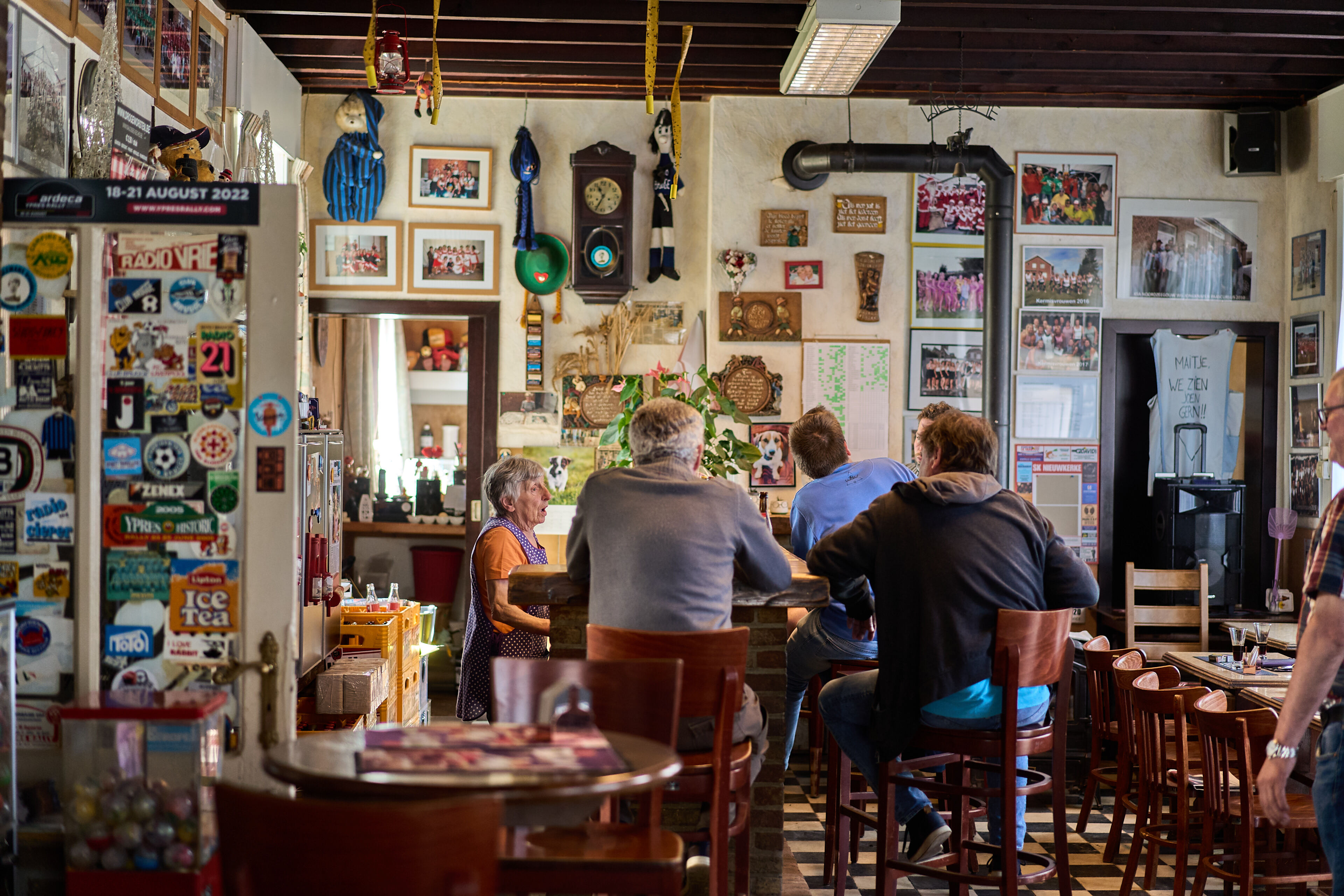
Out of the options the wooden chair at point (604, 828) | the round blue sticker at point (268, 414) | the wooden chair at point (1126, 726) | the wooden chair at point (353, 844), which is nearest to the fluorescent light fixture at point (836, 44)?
the wooden chair at point (1126, 726)

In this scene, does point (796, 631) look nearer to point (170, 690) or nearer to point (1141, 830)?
point (1141, 830)

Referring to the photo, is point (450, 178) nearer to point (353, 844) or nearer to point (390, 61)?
point (390, 61)

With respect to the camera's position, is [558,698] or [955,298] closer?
[558,698]

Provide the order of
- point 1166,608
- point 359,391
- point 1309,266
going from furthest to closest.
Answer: point 359,391, point 1309,266, point 1166,608

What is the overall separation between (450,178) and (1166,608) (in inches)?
185

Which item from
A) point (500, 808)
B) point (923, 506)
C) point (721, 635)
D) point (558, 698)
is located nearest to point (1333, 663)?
point (923, 506)

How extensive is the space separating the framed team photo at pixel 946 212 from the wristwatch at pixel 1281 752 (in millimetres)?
4453

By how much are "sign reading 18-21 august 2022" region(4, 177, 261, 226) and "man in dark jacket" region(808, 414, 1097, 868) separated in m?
1.82

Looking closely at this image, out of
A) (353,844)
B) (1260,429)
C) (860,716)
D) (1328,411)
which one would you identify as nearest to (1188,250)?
(1260,429)

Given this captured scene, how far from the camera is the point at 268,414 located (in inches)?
106

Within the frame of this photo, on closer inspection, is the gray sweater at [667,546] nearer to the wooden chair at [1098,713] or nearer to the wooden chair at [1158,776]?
the wooden chair at [1158,776]

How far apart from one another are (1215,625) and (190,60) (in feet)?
19.3

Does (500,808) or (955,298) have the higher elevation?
(955,298)

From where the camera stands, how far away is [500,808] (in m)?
1.64
